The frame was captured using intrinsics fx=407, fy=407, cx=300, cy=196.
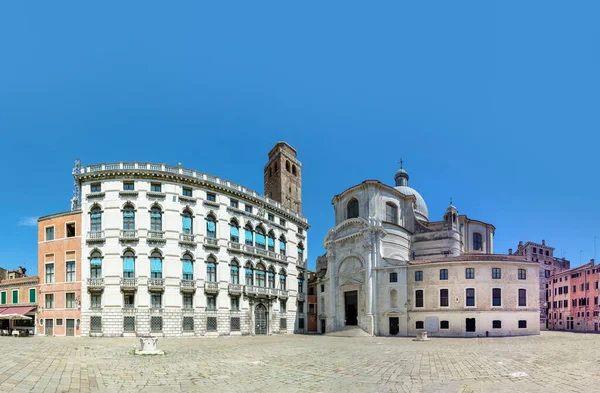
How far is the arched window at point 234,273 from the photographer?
4659cm

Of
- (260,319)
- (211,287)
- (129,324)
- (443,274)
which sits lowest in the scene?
(260,319)

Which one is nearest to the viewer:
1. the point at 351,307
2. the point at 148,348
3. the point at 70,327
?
the point at 148,348

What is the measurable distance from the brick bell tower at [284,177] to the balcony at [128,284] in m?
25.1

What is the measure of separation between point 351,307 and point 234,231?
18.7 meters

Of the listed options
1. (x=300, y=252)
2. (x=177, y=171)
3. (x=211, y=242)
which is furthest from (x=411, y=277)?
(x=177, y=171)

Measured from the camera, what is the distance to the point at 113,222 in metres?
40.7

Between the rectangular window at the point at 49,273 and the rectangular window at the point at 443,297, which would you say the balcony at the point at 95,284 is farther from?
the rectangular window at the point at 443,297

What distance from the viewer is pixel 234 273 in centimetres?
4709

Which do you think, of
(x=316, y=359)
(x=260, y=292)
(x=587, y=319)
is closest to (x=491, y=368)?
(x=316, y=359)

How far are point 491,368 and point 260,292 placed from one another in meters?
35.0

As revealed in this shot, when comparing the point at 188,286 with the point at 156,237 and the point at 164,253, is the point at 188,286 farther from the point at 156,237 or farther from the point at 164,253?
the point at 156,237

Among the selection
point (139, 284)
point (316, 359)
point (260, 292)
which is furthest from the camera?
point (260, 292)

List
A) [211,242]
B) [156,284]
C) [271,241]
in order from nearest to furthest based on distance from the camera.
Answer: [156,284], [211,242], [271,241]

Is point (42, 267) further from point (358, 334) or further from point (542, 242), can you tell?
point (542, 242)
